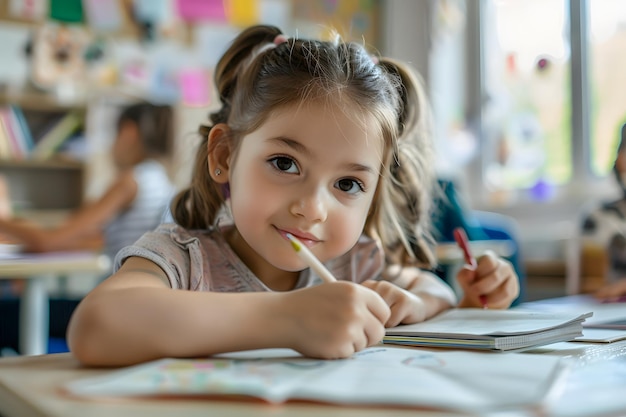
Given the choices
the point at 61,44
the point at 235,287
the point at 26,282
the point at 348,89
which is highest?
the point at 61,44

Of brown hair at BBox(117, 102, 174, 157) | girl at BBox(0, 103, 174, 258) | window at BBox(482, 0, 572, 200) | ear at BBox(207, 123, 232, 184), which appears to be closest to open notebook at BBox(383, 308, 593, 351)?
ear at BBox(207, 123, 232, 184)

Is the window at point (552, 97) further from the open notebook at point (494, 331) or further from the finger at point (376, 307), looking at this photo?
the finger at point (376, 307)

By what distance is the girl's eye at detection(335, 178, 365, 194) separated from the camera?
90 cm

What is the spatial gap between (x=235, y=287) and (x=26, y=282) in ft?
3.90

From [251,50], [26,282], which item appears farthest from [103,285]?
[26,282]

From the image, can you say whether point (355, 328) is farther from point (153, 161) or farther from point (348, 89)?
point (153, 161)

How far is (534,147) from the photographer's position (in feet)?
11.4

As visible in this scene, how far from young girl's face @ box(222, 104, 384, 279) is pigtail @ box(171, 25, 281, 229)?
0.14 meters

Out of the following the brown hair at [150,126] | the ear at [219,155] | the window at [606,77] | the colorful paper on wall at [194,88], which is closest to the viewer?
the ear at [219,155]

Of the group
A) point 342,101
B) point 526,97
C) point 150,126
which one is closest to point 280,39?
point 342,101

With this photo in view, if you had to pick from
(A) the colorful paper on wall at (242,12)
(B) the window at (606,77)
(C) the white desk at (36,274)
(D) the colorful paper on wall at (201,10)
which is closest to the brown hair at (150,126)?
(C) the white desk at (36,274)

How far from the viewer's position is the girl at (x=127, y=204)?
2.29 metres

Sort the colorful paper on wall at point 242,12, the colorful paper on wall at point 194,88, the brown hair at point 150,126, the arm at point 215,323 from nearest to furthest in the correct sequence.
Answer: the arm at point 215,323 → the brown hair at point 150,126 → the colorful paper on wall at point 194,88 → the colorful paper on wall at point 242,12

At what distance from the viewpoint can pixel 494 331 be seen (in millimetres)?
720
